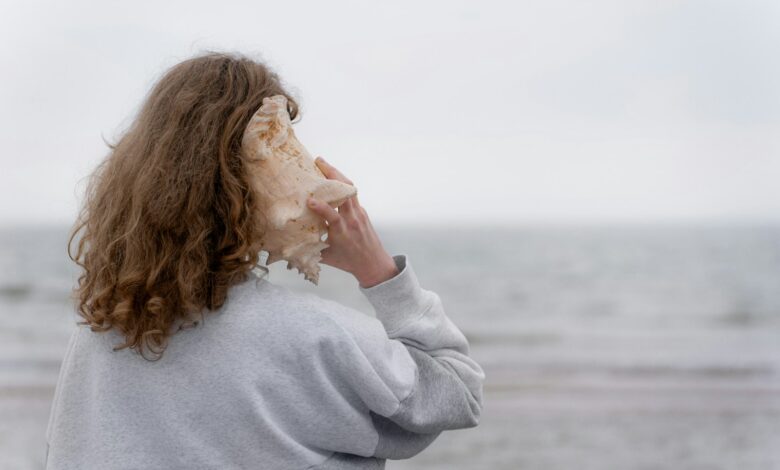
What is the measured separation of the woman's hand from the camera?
1187mm

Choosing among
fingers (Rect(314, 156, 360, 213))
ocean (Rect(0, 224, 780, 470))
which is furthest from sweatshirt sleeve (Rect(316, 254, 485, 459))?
ocean (Rect(0, 224, 780, 470))

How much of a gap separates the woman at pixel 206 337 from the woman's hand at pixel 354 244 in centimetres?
3

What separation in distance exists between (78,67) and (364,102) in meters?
3.56

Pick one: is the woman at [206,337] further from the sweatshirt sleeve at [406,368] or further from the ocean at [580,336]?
the ocean at [580,336]

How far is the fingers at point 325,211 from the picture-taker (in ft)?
3.72

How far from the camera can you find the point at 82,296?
1.15m

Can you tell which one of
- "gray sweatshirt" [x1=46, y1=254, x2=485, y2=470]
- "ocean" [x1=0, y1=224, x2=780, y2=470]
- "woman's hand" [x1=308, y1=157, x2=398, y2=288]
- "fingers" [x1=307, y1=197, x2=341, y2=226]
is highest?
"fingers" [x1=307, y1=197, x2=341, y2=226]

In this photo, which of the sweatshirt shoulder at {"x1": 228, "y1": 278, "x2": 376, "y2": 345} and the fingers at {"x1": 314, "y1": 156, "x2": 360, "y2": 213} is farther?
the fingers at {"x1": 314, "y1": 156, "x2": 360, "y2": 213}

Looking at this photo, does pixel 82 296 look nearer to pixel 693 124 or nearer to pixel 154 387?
pixel 154 387

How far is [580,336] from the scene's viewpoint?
9188mm

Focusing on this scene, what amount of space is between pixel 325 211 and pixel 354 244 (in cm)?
8

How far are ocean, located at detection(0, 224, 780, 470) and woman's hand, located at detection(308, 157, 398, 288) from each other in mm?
3247

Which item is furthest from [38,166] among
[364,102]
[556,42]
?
[556,42]

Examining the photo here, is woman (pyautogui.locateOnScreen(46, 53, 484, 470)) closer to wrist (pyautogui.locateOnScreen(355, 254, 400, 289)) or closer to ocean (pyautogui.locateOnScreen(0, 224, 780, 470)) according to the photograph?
wrist (pyautogui.locateOnScreen(355, 254, 400, 289))
